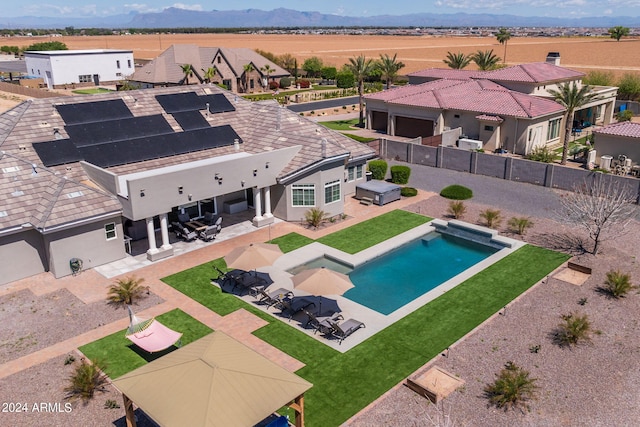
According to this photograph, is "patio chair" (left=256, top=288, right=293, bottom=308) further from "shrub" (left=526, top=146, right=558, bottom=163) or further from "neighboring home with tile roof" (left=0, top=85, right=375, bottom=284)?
"shrub" (left=526, top=146, right=558, bottom=163)

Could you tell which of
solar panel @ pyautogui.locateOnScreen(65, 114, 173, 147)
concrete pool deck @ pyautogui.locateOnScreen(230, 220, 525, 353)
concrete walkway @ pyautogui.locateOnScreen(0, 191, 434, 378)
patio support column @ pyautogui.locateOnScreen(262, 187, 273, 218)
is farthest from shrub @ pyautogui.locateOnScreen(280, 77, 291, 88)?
concrete pool deck @ pyautogui.locateOnScreen(230, 220, 525, 353)

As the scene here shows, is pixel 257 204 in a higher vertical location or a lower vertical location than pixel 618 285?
higher

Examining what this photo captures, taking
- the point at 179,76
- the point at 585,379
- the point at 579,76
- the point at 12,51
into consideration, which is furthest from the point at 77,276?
the point at 12,51

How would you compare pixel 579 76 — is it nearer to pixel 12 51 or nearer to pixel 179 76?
pixel 179 76

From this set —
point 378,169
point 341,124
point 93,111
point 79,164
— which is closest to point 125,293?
point 79,164

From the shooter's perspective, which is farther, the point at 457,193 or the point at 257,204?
the point at 457,193

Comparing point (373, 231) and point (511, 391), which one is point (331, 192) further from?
point (511, 391)

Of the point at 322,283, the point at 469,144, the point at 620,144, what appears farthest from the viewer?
the point at 469,144
